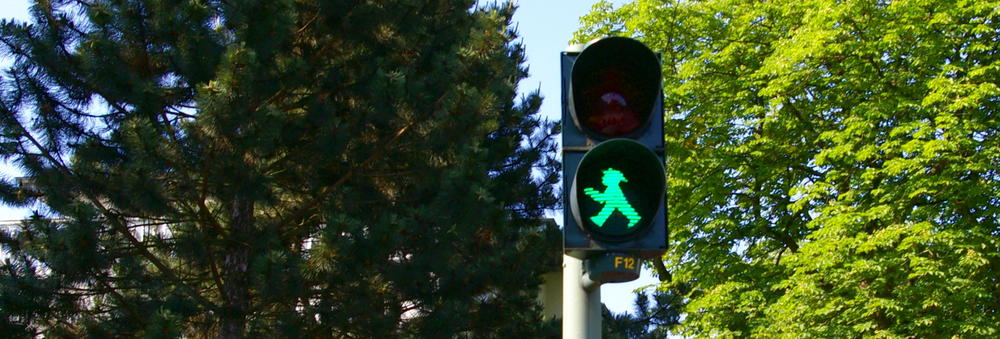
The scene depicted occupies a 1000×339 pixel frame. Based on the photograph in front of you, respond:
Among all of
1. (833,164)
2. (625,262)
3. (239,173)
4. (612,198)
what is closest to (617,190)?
(612,198)

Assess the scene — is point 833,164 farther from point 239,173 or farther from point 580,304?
point 580,304

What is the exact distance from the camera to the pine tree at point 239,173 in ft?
41.0

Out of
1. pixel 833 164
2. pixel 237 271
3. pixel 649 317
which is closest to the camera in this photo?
pixel 237 271

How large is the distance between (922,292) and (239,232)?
10.4m

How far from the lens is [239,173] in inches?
508

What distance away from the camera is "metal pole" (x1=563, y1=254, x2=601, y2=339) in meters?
3.78

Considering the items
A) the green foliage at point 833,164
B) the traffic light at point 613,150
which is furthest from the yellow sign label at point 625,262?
the green foliage at point 833,164

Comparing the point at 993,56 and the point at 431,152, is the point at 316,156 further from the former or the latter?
the point at 993,56

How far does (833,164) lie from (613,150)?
17.4 m

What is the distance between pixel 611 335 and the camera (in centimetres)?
1986

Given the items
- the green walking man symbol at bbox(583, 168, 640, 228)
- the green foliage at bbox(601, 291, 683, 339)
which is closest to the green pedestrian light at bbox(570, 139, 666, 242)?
the green walking man symbol at bbox(583, 168, 640, 228)

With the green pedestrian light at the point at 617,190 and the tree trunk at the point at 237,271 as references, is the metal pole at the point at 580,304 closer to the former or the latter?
the green pedestrian light at the point at 617,190

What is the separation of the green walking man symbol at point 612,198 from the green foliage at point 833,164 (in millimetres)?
14515

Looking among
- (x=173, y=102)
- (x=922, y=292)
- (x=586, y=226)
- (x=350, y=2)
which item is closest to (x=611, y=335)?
(x=922, y=292)
